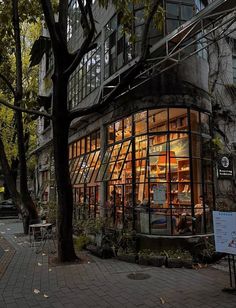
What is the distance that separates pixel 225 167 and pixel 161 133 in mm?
2909

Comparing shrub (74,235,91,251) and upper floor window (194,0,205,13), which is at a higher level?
upper floor window (194,0,205,13)

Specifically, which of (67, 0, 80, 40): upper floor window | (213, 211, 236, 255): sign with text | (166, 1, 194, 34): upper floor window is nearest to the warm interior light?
(213, 211, 236, 255): sign with text

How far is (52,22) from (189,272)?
7.56 meters

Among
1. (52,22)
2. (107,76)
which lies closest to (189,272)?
(52,22)

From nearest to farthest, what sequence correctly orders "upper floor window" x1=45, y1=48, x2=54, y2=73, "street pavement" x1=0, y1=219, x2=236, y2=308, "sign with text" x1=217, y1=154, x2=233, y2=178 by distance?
1. "street pavement" x1=0, y1=219, x2=236, y2=308
2. "sign with text" x1=217, y1=154, x2=233, y2=178
3. "upper floor window" x1=45, y1=48, x2=54, y2=73

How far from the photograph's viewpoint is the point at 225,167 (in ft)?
41.1

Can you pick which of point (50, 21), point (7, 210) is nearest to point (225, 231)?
point (50, 21)

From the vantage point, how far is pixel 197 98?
466 inches

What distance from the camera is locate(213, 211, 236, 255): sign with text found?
7.17 m

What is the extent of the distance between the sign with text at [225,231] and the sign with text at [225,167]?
203 inches

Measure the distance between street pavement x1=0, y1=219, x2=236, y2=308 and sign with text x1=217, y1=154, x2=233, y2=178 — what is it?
12.3 ft

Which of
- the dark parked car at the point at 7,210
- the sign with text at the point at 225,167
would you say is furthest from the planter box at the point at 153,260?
the dark parked car at the point at 7,210

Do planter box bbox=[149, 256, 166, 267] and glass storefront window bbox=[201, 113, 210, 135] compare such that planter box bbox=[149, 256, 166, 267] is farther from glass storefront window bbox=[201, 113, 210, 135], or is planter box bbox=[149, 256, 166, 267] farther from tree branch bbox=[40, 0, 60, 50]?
tree branch bbox=[40, 0, 60, 50]

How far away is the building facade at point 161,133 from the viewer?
36.1ft
